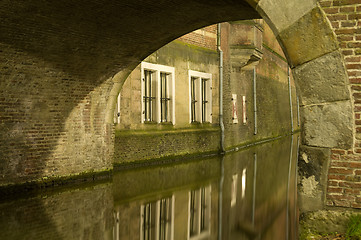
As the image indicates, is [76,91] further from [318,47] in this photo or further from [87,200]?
[318,47]

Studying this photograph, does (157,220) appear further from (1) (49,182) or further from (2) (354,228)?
(1) (49,182)

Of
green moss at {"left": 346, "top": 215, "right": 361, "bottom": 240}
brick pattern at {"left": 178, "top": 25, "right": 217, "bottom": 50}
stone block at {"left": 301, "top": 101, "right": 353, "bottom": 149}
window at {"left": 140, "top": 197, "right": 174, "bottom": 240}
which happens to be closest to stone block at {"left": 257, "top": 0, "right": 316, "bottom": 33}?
stone block at {"left": 301, "top": 101, "right": 353, "bottom": 149}

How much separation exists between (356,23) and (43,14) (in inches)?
204

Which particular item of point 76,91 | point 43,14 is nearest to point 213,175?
point 76,91

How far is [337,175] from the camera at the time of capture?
5.11m

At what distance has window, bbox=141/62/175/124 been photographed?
14.9m

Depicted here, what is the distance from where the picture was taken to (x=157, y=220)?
7.51 metres

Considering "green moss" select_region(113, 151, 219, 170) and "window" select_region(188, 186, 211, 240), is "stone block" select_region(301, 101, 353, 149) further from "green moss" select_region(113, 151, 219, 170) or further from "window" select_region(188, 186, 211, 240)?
"green moss" select_region(113, 151, 219, 170)

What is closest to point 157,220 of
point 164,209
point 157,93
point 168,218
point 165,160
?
point 168,218

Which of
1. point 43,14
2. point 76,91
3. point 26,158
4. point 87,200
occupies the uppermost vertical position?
point 43,14

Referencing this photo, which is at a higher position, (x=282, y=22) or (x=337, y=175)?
(x=282, y=22)

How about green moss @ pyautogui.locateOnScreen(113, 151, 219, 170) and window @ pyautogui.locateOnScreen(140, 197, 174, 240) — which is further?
green moss @ pyautogui.locateOnScreen(113, 151, 219, 170)

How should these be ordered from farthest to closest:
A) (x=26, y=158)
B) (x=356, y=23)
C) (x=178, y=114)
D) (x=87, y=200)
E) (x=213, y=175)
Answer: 1. (x=178, y=114)
2. (x=213, y=175)
3. (x=26, y=158)
4. (x=87, y=200)
5. (x=356, y=23)

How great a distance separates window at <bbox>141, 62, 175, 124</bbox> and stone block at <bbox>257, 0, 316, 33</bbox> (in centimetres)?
931
